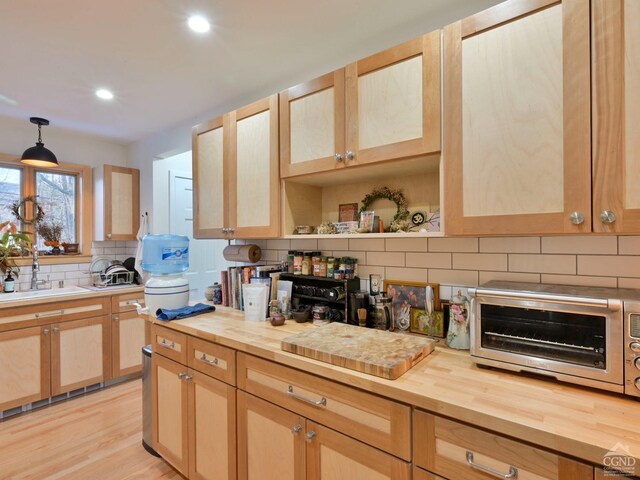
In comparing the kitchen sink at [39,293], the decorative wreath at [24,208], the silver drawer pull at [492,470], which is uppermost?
the decorative wreath at [24,208]

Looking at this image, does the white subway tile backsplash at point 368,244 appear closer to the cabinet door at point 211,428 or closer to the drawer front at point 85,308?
the cabinet door at point 211,428

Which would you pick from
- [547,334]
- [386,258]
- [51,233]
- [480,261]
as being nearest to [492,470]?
[547,334]

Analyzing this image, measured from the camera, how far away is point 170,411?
190cm

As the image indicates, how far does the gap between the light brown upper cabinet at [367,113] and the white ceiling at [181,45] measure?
333 millimetres

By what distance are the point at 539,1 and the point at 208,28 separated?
151 cm

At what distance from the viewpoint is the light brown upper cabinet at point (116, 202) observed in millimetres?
3416

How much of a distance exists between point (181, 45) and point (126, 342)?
2769 millimetres

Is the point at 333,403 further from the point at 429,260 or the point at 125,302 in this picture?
the point at 125,302

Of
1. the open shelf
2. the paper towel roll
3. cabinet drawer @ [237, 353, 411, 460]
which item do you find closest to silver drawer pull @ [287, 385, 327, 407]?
cabinet drawer @ [237, 353, 411, 460]

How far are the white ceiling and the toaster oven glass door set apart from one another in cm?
144

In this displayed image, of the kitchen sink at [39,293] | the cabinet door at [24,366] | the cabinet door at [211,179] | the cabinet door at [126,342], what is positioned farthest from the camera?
the cabinet door at [126,342]

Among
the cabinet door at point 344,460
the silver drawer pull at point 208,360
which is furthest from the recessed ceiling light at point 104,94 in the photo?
the cabinet door at point 344,460

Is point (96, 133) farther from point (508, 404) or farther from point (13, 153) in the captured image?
point (508, 404)

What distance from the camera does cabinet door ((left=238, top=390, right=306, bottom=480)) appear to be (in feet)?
4.31
